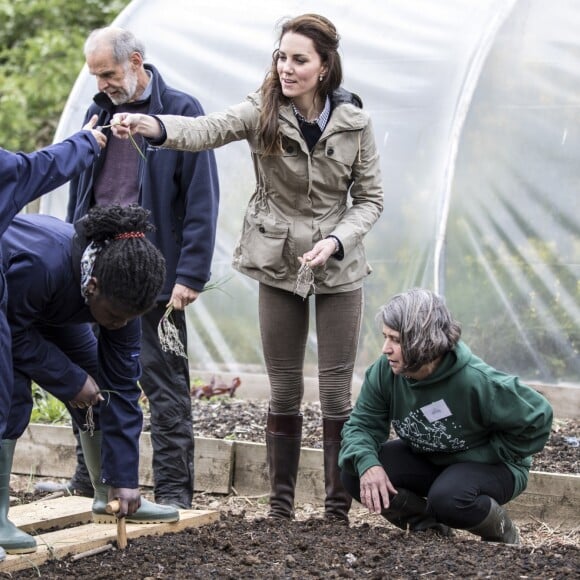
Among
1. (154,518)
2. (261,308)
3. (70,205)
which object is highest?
(70,205)

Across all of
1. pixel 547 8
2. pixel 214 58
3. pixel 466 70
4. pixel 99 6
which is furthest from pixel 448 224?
pixel 99 6

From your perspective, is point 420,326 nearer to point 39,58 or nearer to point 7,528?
point 7,528

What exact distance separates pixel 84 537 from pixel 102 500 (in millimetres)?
220

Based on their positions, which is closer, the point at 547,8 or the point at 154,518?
the point at 154,518

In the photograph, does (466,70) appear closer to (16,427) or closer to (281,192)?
(281,192)

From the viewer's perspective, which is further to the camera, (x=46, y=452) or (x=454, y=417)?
(x=46, y=452)

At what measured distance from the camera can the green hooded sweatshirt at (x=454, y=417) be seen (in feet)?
12.8

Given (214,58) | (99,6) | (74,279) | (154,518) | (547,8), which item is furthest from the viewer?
(99,6)

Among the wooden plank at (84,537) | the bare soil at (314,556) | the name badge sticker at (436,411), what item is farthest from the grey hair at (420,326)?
the wooden plank at (84,537)

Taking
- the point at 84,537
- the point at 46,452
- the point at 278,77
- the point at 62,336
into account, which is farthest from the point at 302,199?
the point at 46,452

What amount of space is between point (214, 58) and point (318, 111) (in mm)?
3161

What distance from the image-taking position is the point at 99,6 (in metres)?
12.9

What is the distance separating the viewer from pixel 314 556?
3.74 metres

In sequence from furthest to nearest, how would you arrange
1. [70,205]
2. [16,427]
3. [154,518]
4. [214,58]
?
[214,58], [70,205], [154,518], [16,427]
